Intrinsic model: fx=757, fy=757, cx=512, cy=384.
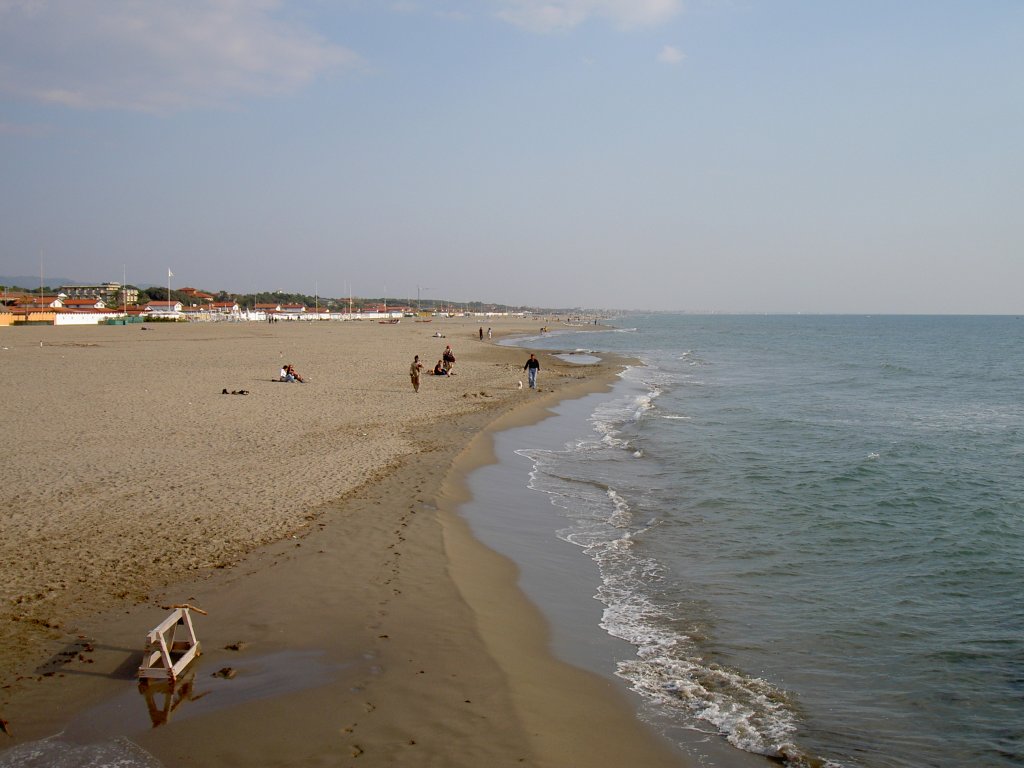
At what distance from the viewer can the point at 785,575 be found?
10.1 metres

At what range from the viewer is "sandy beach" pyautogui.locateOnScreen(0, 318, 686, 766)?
5523mm

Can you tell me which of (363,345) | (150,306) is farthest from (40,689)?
(150,306)

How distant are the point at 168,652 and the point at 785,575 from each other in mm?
7525

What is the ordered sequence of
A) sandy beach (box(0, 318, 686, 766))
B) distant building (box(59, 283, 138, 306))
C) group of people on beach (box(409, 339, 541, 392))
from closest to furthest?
1. sandy beach (box(0, 318, 686, 766))
2. group of people on beach (box(409, 339, 541, 392))
3. distant building (box(59, 283, 138, 306))

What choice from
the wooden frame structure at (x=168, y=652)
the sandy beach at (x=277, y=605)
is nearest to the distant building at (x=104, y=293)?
the sandy beach at (x=277, y=605)

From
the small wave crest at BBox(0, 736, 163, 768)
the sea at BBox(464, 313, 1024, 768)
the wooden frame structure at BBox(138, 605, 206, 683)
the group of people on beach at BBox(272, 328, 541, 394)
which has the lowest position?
the sea at BBox(464, 313, 1024, 768)

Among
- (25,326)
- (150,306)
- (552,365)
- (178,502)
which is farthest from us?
(150,306)

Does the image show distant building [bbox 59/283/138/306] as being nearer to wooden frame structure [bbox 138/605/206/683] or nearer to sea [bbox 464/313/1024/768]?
sea [bbox 464/313/1024/768]

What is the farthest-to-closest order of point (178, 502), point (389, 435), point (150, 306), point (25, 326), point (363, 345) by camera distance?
point (150, 306) < point (25, 326) < point (363, 345) < point (389, 435) < point (178, 502)

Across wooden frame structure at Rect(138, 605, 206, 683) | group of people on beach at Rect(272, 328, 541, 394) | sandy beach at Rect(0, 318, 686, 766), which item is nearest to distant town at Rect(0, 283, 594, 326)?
group of people on beach at Rect(272, 328, 541, 394)

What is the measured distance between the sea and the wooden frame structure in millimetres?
3386

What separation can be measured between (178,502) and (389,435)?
7067mm

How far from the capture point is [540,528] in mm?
11812

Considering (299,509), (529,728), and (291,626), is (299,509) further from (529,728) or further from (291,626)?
(529,728)
